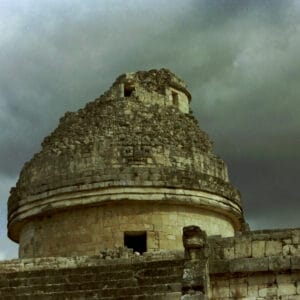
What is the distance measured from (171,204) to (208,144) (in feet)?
9.64

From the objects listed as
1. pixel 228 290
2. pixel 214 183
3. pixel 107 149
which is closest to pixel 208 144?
pixel 214 183

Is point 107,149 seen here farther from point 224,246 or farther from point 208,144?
point 224,246

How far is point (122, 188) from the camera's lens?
786 inches

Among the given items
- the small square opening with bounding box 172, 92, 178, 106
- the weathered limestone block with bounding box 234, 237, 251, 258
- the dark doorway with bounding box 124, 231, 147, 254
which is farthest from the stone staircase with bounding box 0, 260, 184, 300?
the small square opening with bounding box 172, 92, 178, 106

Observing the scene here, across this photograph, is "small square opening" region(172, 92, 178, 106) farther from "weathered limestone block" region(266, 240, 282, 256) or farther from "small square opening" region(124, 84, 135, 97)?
"weathered limestone block" region(266, 240, 282, 256)

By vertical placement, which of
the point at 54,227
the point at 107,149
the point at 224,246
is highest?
the point at 107,149

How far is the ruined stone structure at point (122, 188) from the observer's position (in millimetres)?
19859

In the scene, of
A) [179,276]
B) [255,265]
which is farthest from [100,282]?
[255,265]

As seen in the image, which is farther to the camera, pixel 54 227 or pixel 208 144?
pixel 208 144

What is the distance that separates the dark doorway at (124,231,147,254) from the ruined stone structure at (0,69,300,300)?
0.09ft

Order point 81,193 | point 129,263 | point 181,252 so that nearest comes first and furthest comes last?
point 129,263
point 181,252
point 81,193

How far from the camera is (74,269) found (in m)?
15.1

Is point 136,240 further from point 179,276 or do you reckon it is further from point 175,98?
point 179,276

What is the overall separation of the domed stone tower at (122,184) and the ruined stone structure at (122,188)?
0.03 m
